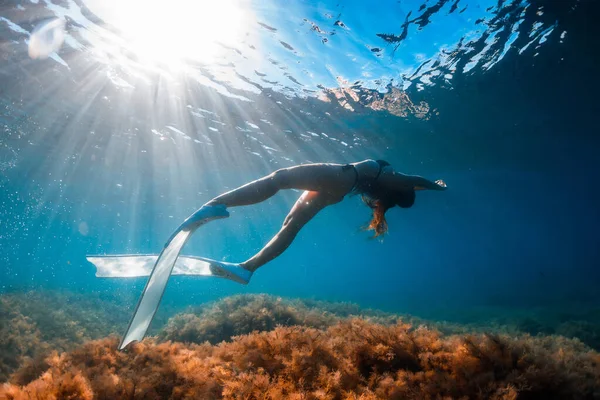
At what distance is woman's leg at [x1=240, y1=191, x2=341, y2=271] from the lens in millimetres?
5164

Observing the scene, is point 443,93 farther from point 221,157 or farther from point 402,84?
point 221,157

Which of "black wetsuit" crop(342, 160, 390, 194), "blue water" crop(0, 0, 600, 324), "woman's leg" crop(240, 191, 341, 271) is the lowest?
"woman's leg" crop(240, 191, 341, 271)

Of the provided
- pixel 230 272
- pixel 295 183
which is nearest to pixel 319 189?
pixel 295 183

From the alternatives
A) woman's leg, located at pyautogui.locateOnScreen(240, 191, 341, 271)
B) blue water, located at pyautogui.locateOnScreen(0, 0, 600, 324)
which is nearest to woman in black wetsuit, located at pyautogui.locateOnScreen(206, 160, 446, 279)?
woman's leg, located at pyautogui.locateOnScreen(240, 191, 341, 271)

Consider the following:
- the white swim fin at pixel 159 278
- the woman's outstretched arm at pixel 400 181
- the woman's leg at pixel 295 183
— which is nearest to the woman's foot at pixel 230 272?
the white swim fin at pixel 159 278

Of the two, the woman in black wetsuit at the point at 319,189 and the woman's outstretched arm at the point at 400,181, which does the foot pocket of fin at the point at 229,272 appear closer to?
the woman in black wetsuit at the point at 319,189

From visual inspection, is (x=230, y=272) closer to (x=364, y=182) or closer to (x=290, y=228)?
(x=290, y=228)

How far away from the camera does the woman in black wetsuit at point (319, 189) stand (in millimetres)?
4266

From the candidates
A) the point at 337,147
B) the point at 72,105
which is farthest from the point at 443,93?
the point at 72,105

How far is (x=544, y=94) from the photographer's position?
1473 cm

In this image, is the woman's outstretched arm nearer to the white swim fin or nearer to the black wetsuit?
the black wetsuit

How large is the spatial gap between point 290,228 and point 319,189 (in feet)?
3.24

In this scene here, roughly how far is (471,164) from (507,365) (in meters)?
26.0

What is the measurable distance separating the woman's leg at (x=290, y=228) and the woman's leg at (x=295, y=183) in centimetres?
29
